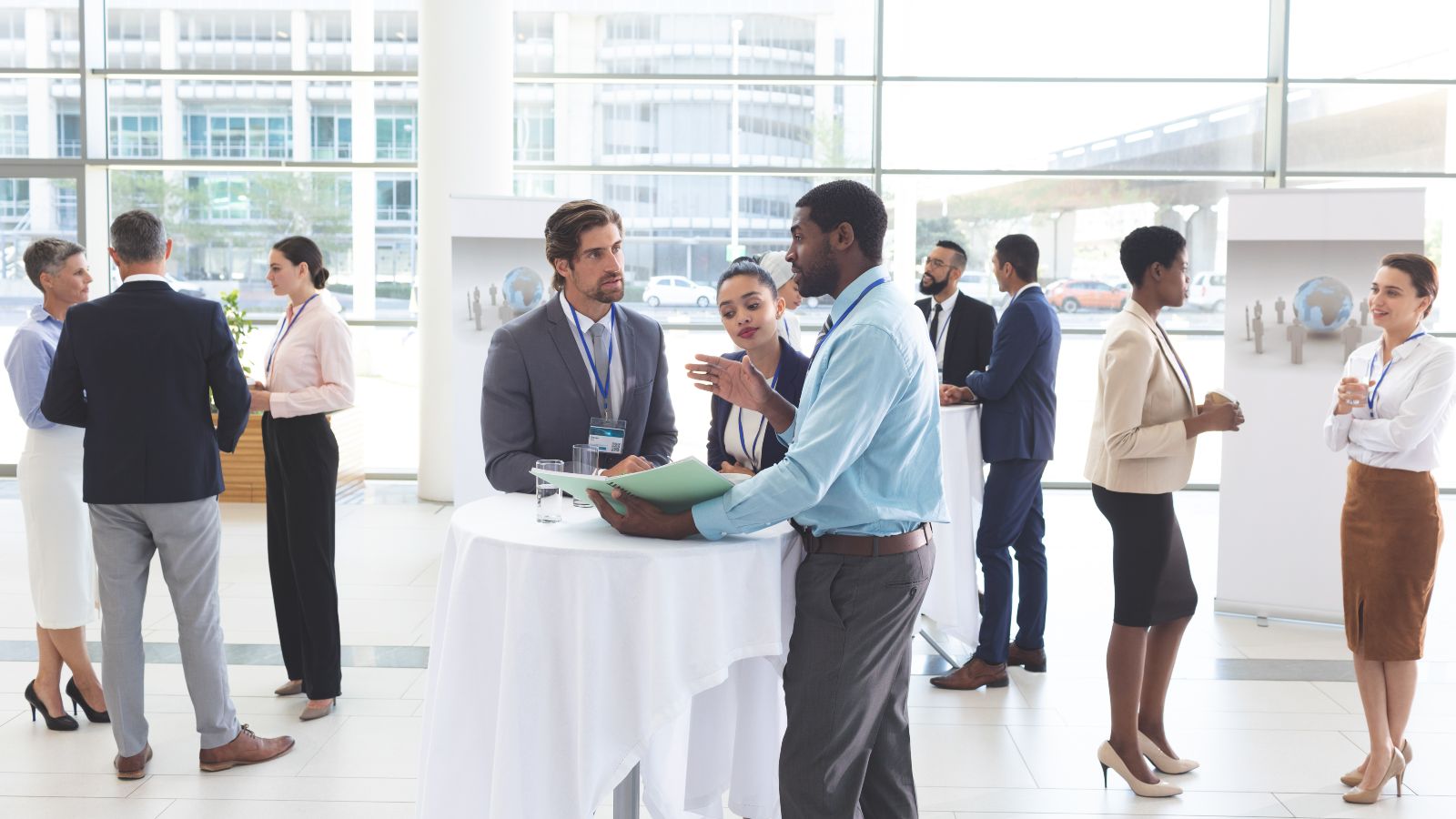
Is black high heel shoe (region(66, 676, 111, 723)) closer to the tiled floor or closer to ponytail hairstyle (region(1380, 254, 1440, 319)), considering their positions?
the tiled floor

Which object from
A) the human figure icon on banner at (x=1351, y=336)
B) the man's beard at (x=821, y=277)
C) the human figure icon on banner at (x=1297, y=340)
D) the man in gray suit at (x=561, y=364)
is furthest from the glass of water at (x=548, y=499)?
the human figure icon on banner at (x=1351, y=336)

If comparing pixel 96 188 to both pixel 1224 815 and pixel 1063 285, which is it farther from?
pixel 1224 815

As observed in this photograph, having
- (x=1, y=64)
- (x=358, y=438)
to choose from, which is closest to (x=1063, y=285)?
(x=358, y=438)

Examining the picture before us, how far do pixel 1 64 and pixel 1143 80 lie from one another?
8802 mm

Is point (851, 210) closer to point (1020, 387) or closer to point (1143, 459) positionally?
point (1143, 459)

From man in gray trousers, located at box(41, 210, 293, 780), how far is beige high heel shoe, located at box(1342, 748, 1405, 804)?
136 inches

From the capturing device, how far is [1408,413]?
352cm

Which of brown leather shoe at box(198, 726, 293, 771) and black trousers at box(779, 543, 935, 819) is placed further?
brown leather shoe at box(198, 726, 293, 771)

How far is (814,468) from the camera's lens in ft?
7.26

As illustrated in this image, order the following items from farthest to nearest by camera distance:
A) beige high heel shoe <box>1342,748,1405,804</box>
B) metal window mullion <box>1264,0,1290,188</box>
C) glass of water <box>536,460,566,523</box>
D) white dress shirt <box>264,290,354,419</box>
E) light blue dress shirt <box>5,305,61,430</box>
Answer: metal window mullion <box>1264,0,1290,188</box> < white dress shirt <box>264,290,354,419</box> < light blue dress shirt <box>5,305,61,430</box> < beige high heel shoe <box>1342,748,1405,804</box> < glass of water <box>536,460,566,523</box>

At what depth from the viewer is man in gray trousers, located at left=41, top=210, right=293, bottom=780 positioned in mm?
3488

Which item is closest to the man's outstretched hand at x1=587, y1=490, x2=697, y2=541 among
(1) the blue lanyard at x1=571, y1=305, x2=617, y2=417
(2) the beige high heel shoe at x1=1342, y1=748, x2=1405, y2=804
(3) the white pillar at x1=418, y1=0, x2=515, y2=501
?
(1) the blue lanyard at x1=571, y1=305, x2=617, y2=417

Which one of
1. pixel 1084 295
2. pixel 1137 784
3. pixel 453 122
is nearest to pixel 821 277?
pixel 1137 784

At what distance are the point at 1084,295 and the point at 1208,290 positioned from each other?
934 millimetres
